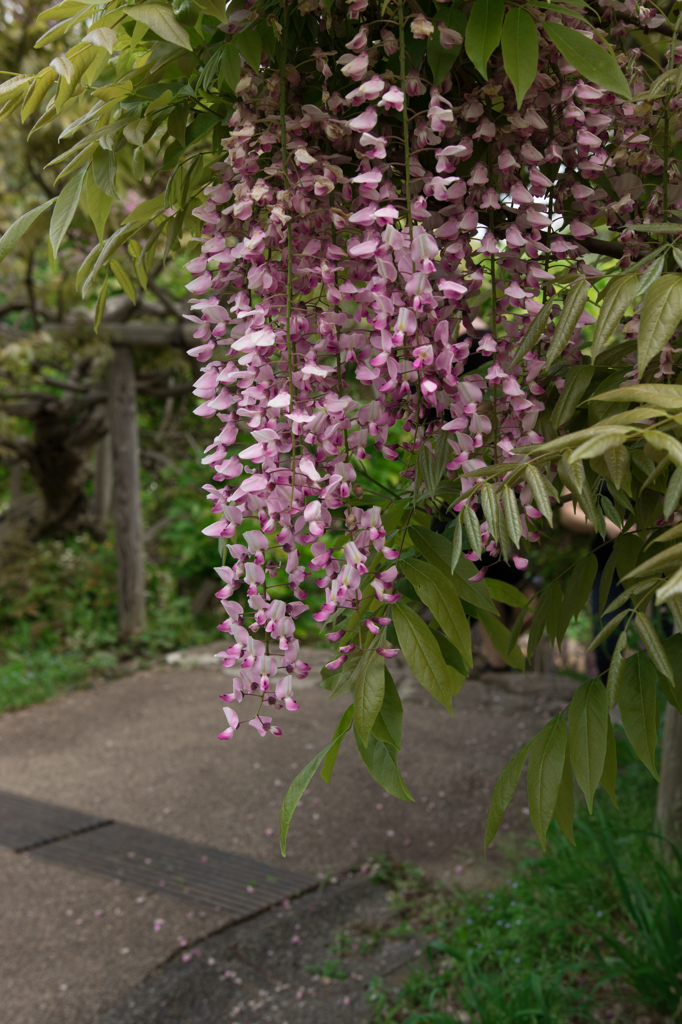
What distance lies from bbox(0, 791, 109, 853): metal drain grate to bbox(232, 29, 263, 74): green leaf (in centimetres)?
396

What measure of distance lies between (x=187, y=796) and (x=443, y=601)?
4.01 m

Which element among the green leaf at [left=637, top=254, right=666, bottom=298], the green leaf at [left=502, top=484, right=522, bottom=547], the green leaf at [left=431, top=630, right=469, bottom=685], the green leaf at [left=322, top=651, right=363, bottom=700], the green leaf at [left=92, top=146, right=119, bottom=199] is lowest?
the green leaf at [left=431, top=630, right=469, bottom=685]

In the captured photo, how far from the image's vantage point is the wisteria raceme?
85 cm

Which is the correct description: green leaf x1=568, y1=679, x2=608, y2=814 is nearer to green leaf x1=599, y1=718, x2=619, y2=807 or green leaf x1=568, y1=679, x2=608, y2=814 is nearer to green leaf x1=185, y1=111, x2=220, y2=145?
green leaf x1=599, y1=718, x2=619, y2=807

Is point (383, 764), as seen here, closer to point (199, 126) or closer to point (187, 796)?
point (199, 126)

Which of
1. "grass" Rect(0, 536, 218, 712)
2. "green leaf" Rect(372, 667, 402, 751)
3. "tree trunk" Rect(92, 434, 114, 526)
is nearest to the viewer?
"green leaf" Rect(372, 667, 402, 751)

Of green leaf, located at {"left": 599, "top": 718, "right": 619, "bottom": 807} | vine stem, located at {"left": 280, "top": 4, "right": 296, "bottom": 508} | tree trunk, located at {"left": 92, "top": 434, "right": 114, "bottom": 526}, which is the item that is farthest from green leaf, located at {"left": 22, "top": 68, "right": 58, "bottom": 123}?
tree trunk, located at {"left": 92, "top": 434, "right": 114, "bottom": 526}

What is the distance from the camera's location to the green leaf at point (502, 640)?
115 centimetres

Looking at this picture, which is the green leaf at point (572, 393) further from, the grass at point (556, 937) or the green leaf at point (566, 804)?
the grass at point (556, 937)

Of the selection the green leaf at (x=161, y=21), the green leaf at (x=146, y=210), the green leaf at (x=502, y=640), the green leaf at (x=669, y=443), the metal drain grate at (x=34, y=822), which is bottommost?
the metal drain grate at (x=34, y=822)

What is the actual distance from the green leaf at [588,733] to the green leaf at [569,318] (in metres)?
0.39

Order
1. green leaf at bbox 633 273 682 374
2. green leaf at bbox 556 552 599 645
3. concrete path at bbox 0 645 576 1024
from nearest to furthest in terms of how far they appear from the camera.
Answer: green leaf at bbox 633 273 682 374 → green leaf at bbox 556 552 599 645 → concrete path at bbox 0 645 576 1024

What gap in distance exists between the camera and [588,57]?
2.76 ft

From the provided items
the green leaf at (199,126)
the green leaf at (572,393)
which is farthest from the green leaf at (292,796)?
the green leaf at (199,126)
